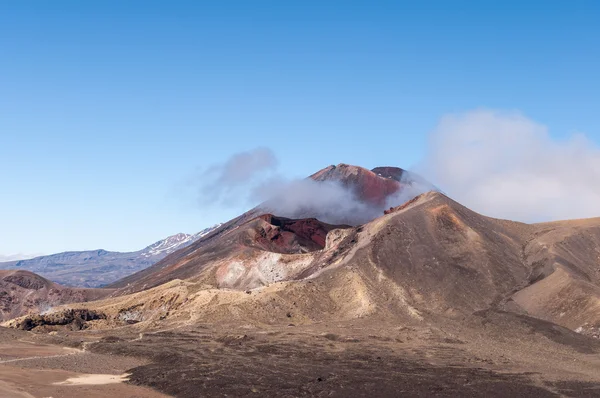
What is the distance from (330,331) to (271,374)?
24.9 metres

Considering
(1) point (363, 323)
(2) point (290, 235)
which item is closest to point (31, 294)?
(2) point (290, 235)

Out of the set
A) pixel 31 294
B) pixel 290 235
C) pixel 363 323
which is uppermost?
pixel 290 235

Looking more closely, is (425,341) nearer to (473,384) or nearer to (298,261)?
(473,384)

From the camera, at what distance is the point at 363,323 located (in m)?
88.2

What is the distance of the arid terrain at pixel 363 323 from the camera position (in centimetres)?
5769

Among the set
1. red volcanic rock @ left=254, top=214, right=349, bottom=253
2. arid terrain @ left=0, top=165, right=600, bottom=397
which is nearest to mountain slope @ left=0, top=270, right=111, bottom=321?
arid terrain @ left=0, top=165, right=600, bottom=397

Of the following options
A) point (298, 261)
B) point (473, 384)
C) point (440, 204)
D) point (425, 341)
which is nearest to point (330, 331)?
point (425, 341)

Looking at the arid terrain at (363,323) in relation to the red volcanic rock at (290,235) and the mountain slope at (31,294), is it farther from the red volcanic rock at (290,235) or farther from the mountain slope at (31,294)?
the mountain slope at (31,294)

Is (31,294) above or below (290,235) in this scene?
below

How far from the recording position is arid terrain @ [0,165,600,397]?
57688mm

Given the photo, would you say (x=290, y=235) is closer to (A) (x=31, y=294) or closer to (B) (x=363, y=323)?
(A) (x=31, y=294)

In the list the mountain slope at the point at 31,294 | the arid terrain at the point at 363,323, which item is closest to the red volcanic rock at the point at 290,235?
the arid terrain at the point at 363,323

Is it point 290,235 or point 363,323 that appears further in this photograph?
point 290,235

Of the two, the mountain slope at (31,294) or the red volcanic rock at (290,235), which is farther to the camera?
the mountain slope at (31,294)
